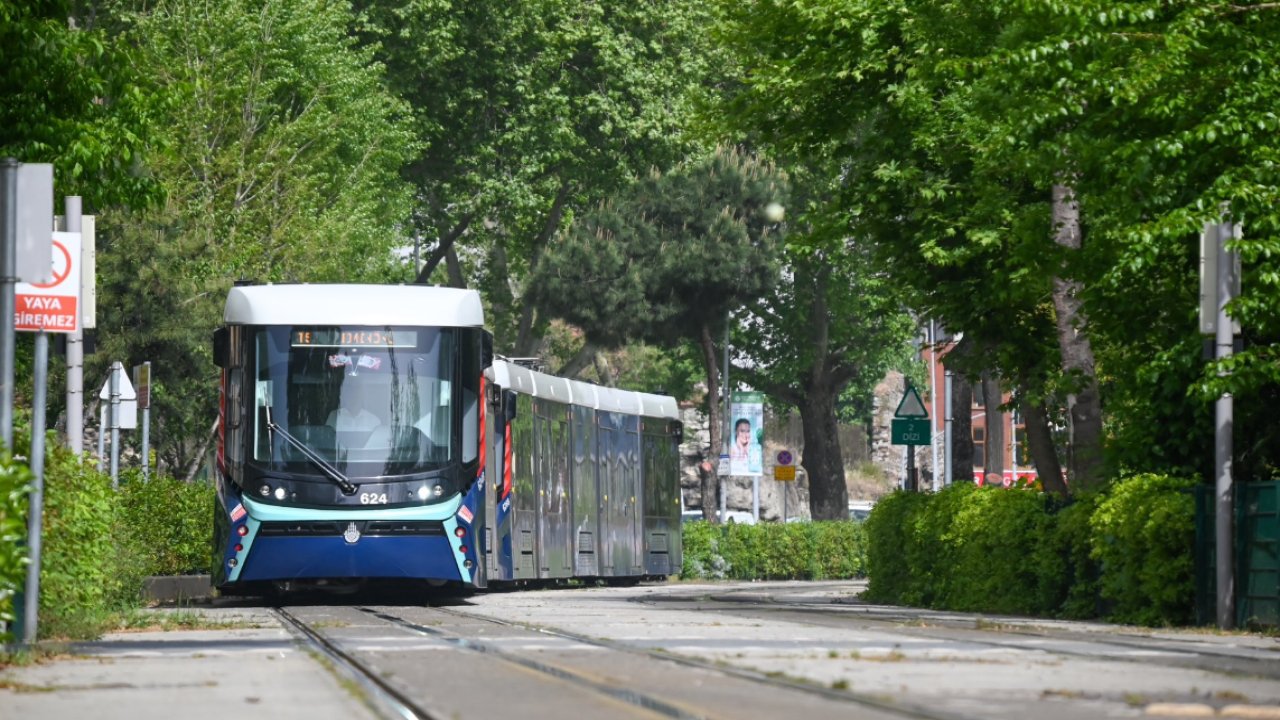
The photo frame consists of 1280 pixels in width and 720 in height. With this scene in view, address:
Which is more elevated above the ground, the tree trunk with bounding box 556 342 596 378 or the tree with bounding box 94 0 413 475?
the tree with bounding box 94 0 413 475

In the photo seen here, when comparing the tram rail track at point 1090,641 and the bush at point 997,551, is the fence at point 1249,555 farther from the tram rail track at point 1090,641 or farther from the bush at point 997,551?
the bush at point 997,551

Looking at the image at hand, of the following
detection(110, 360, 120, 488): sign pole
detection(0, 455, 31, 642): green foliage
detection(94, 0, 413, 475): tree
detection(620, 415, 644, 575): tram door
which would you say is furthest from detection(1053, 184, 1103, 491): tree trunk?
detection(94, 0, 413, 475): tree

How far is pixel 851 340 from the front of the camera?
214ft

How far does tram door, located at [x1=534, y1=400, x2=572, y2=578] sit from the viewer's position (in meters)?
32.0

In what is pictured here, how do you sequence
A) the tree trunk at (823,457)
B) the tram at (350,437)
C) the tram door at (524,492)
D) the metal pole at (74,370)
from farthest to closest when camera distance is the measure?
1. the tree trunk at (823,457)
2. the tram door at (524,492)
3. the tram at (350,437)
4. the metal pole at (74,370)

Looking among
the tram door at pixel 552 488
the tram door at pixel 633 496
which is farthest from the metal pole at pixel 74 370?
the tram door at pixel 633 496

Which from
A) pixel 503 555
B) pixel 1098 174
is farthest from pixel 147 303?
pixel 1098 174

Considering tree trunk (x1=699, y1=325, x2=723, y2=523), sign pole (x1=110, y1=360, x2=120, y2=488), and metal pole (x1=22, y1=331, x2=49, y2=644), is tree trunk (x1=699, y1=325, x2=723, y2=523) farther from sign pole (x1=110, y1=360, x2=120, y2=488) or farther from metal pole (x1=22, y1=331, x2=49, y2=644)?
metal pole (x1=22, y1=331, x2=49, y2=644)

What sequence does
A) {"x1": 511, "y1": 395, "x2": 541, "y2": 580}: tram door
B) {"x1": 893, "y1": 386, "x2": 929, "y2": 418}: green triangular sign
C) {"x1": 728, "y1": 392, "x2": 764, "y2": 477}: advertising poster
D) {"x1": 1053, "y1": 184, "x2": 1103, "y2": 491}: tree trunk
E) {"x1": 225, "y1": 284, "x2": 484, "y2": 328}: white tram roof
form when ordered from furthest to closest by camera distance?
{"x1": 728, "y1": 392, "x2": 764, "y2": 477}: advertising poster → {"x1": 893, "y1": 386, "x2": 929, "y2": 418}: green triangular sign → {"x1": 511, "y1": 395, "x2": 541, "y2": 580}: tram door → {"x1": 1053, "y1": 184, "x2": 1103, "y2": 491}: tree trunk → {"x1": 225, "y1": 284, "x2": 484, "y2": 328}: white tram roof

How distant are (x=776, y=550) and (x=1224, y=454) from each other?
117 ft

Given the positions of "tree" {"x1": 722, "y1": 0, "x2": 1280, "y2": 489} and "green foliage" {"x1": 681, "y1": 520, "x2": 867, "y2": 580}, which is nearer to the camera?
"tree" {"x1": 722, "y1": 0, "x2": 1280, "y2": 489}

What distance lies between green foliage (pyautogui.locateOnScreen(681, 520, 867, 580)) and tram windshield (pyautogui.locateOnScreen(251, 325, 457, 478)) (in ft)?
97.1

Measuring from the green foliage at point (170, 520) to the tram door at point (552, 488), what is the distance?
456 centimetres

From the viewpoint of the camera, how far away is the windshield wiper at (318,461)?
2372 cm
